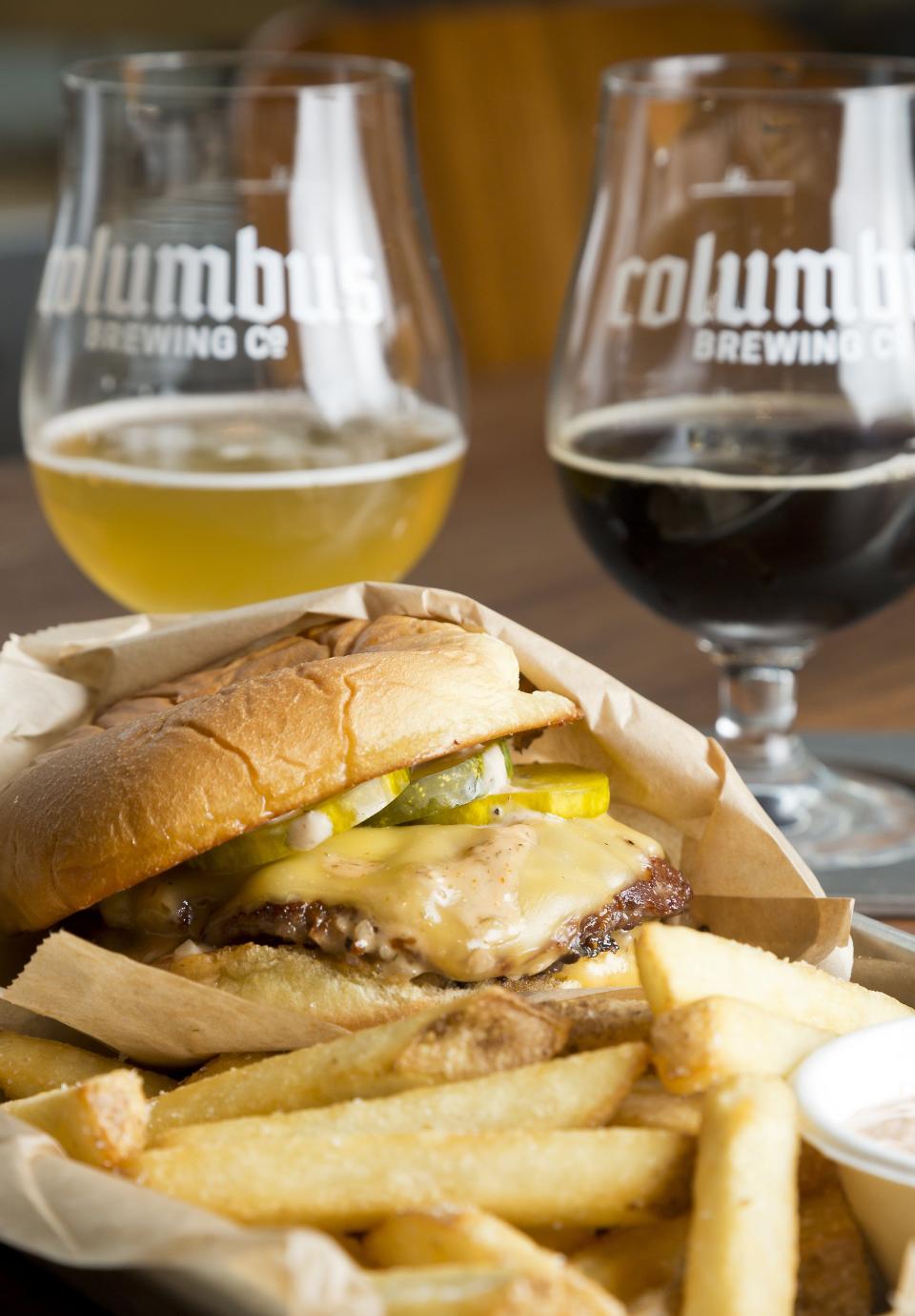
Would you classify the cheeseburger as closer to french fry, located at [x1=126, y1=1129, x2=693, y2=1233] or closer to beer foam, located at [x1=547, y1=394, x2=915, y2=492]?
french fry, located at [x1=126, y1=1129, x2=693, y2=1233]

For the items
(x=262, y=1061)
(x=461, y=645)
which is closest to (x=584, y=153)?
(x=461, y=645)

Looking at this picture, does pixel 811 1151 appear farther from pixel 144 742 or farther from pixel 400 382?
pixel 400 382

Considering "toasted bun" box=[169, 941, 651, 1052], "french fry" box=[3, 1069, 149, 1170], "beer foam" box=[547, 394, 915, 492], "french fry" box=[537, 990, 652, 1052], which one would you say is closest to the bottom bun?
"toasted bun" box=[169, 941, 651, 1052]

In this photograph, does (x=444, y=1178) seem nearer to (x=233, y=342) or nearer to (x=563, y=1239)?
(x=563, y=1239)

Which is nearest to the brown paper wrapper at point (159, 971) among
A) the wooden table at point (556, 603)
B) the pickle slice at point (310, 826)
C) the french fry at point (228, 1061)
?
the french fry at point (228, 1061)

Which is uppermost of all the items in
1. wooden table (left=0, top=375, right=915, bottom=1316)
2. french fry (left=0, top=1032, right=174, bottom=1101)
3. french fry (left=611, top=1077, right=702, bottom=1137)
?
french fry (left=611, top=1077, right=702, bottom=1137)

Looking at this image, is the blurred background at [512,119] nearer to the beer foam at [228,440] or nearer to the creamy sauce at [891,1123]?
the beer foam at [228,440]
